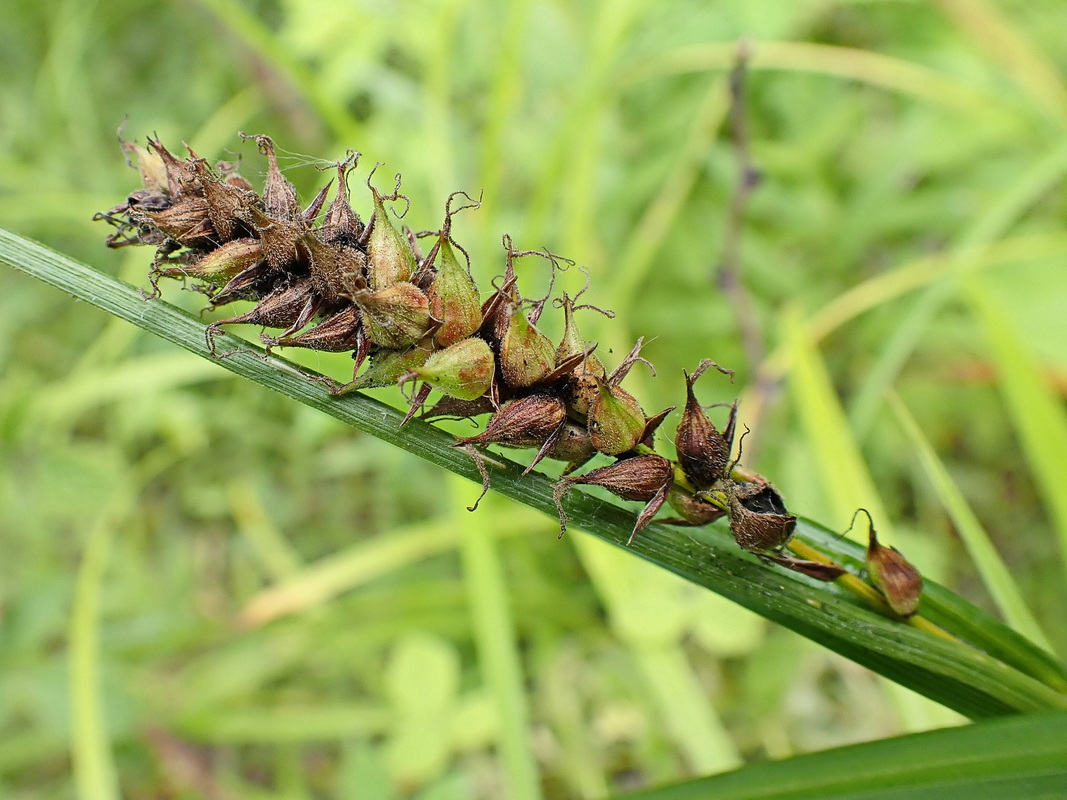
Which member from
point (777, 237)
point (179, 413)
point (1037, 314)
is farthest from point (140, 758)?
point (1037, 314)

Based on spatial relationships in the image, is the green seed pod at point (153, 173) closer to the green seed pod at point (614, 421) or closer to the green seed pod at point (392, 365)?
the green seed pod at point (392, 365)

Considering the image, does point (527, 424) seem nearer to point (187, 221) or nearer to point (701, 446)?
point (701, 446)

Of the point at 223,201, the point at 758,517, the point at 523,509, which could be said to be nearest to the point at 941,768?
the point at 758,517

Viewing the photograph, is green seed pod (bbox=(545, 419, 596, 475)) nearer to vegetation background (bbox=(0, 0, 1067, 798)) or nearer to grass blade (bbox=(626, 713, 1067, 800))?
grass blade (bbox=(626, 713, 1067, 800))

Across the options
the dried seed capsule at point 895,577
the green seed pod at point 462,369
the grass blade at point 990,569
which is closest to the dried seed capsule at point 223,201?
the green seed pod at point 462,369

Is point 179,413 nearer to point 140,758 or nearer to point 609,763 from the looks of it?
point 140,758

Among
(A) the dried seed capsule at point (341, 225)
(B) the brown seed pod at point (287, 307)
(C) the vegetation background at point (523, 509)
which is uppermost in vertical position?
(C) the vegetation background at point (523, 509)

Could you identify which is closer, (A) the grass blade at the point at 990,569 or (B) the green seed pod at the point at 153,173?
(B) the green seed pod at the point at 153,173
